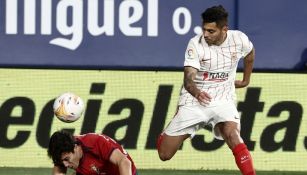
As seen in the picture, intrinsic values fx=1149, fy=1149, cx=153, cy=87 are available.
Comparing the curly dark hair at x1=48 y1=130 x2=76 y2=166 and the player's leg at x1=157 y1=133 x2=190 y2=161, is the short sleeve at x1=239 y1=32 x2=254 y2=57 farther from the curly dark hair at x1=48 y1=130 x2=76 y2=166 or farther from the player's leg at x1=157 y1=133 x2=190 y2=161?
the curly dark hair at x1=48 y1=130 x2=76 y2=166

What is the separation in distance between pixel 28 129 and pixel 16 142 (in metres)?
0.20

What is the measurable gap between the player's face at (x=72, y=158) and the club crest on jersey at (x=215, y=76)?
8.12 ft

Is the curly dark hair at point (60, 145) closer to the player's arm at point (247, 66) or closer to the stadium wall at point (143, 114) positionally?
the player's arm at point (247, 66)

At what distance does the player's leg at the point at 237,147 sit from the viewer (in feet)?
32.4

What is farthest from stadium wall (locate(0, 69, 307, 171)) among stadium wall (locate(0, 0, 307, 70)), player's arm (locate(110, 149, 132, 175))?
player's arm (locate(110, 149, 132, 175))

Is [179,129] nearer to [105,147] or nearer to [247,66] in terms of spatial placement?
[247,66]

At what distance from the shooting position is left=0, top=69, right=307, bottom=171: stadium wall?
12.8 m

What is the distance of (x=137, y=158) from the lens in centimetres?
1280

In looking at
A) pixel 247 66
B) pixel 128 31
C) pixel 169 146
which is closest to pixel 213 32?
pixel 247 66

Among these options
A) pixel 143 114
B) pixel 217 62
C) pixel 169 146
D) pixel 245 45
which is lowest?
pixel 143 114

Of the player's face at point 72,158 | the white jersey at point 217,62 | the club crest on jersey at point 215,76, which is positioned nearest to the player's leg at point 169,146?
the white jersey at point 217,62

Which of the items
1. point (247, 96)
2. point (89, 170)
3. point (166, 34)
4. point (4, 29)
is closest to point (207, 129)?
point (247, 96)

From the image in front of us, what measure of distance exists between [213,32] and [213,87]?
1.88 feet

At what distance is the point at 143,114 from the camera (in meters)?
12.9
